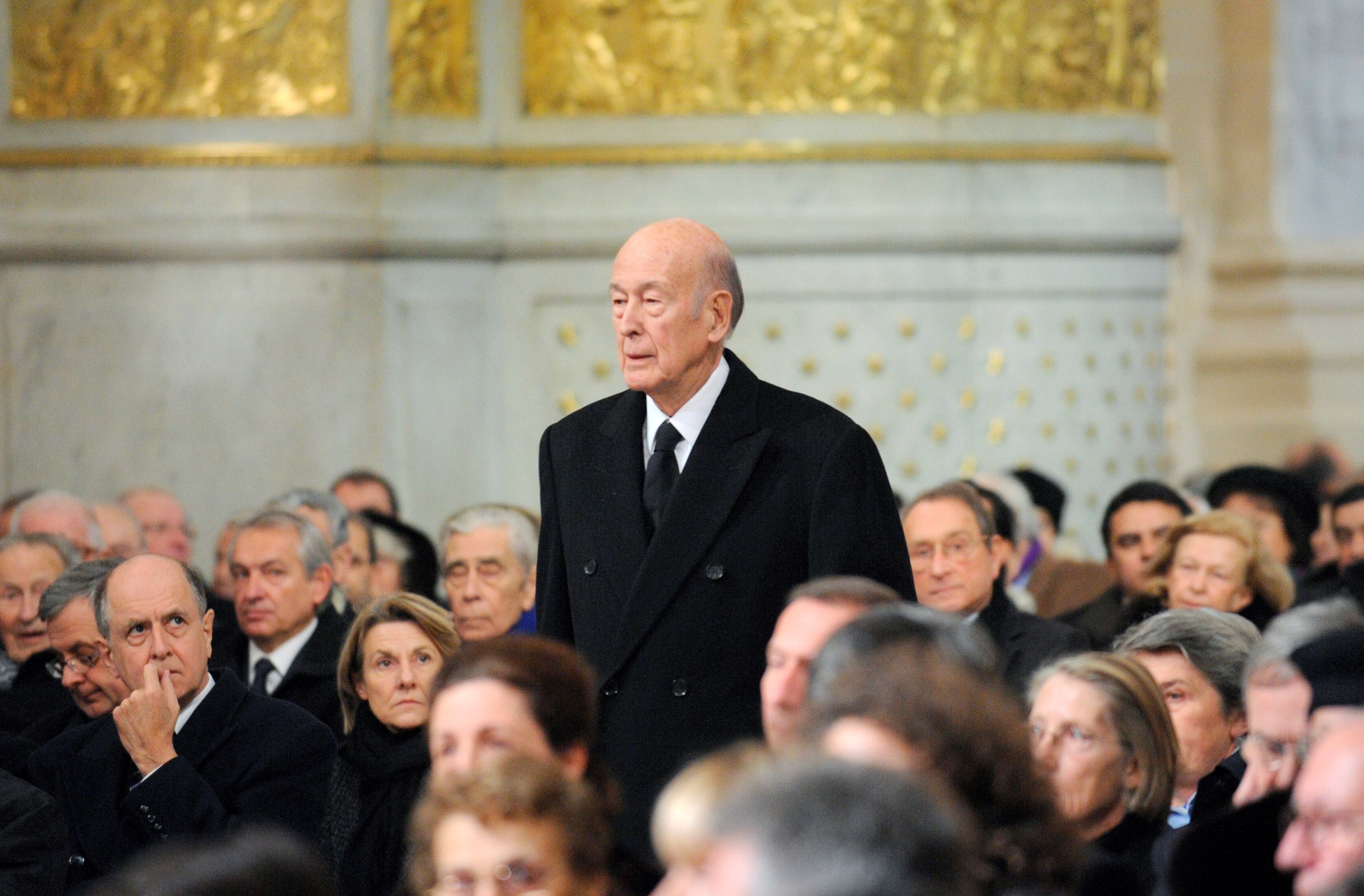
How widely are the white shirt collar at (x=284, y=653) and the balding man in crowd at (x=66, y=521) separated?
1137 millimetres

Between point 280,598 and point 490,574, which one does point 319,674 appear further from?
point 490,574

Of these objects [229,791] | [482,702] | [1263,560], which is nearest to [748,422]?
[482,702]

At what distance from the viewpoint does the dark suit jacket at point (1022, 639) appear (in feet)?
19.0

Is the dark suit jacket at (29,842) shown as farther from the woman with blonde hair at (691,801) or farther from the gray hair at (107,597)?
the woman with blonde hair at (691,801)

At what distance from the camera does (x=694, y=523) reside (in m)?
4.26

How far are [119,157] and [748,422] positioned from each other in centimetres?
645

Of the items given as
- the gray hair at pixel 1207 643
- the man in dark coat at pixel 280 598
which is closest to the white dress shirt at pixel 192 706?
the man in dark coat at pixel 280 598

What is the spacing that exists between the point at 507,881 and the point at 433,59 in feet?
25.8

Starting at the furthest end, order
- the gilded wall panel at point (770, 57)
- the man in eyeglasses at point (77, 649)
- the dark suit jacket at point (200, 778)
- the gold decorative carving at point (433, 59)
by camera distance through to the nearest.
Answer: the gilded wall panel at point (770, 57) < the gold decorative carving at point (433, 59) < the man in eyeglasses at point (77, 649) < the dark suit jacket at point (200, 778)

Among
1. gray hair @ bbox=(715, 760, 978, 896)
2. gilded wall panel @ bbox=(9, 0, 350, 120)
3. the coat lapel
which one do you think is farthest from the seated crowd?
gilded wall panel @ bbox=(9, 0, 350, 120)

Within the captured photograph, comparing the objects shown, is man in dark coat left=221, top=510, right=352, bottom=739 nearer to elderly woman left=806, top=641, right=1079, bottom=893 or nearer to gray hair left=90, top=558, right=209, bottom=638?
gray hair left=90, top=558, right=209, bottom=638

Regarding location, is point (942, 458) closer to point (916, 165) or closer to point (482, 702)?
point (916, 165)

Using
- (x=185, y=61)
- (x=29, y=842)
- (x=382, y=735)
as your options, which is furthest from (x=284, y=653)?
(x=185, y=61)

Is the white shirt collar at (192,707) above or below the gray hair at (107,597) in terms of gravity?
below
